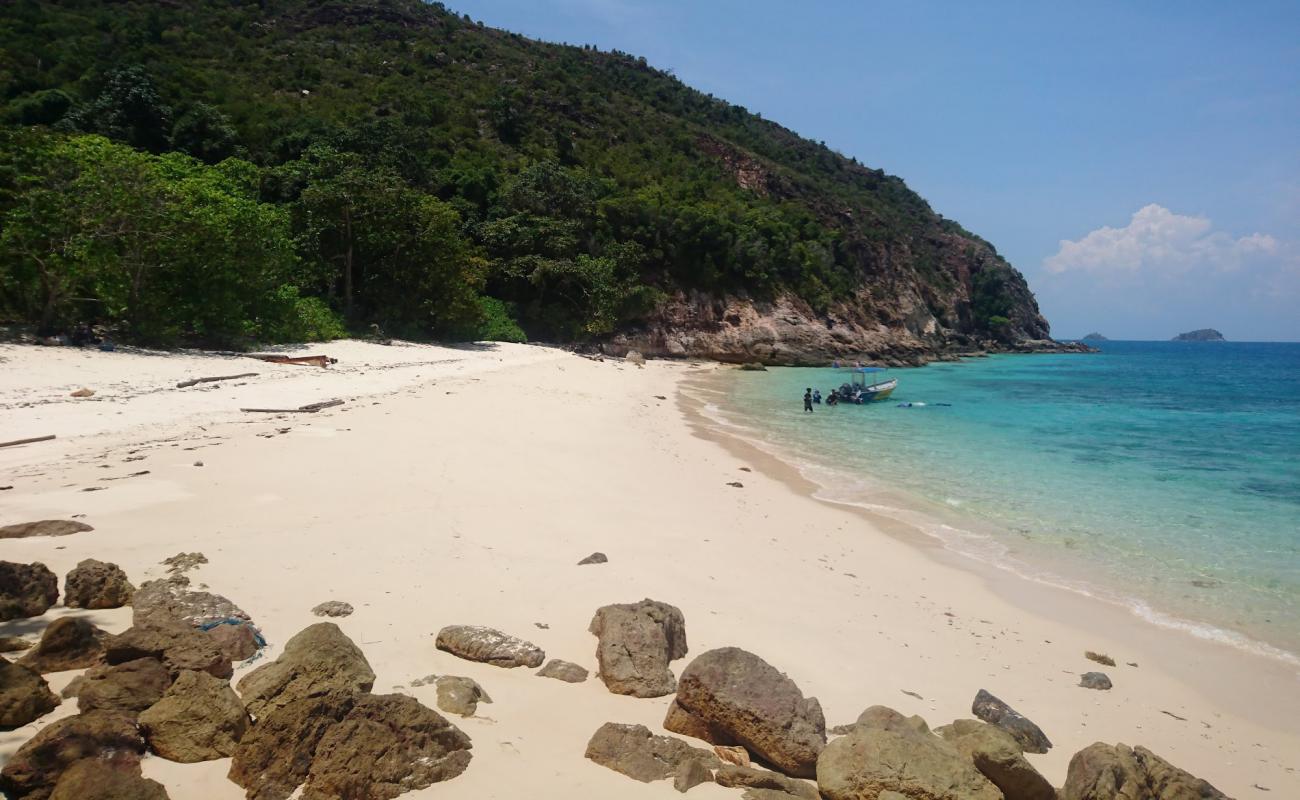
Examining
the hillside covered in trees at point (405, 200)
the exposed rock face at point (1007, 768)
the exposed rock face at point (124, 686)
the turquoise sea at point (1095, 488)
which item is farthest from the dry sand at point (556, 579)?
the hillside covered in trees at point (405, 200)

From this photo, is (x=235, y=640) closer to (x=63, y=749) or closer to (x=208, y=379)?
(x=63, y=749)

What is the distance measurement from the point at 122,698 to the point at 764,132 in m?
99.3

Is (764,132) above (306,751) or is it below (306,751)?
above

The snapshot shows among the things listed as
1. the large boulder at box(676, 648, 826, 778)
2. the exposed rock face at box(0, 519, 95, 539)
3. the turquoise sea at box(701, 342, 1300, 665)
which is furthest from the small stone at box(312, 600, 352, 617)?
the turquoise sea at box(701, 342, 1300, 665)

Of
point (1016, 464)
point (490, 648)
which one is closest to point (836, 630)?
point (490, 648)

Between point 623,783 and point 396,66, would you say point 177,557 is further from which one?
point 396,66

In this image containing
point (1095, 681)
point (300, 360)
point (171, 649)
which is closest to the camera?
point (171, 649)

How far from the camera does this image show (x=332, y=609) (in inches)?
187

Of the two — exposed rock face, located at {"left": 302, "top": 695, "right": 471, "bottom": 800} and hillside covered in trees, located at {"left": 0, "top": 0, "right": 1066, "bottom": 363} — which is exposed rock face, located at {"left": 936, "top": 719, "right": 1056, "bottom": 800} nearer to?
exposed rock face, located at {"left": 302, "top": 695, "right": 471, "bottom": 800}

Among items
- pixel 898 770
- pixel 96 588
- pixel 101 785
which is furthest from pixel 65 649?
pixel 898 770

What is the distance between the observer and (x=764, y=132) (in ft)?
305

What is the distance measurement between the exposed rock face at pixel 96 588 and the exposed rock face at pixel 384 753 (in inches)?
101

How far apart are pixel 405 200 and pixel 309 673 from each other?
30.3 m

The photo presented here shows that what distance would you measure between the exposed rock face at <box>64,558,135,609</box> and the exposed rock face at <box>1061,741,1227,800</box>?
5794 mm
